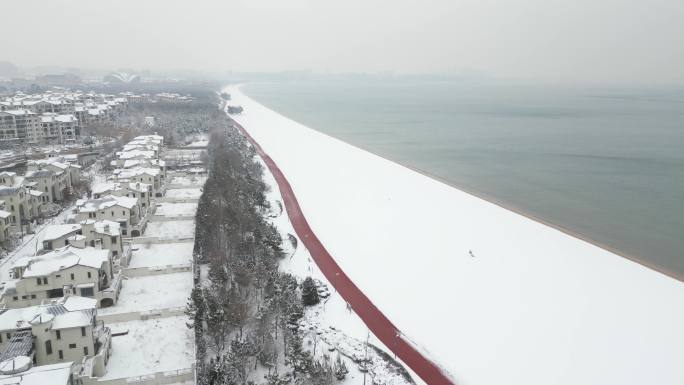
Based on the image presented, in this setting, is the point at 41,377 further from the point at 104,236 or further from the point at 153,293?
the point at 104,236

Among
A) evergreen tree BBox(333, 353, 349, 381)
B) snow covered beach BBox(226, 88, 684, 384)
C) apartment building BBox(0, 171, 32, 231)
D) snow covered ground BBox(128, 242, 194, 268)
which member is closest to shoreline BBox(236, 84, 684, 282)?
snow covered beach BBox(226, 88, 684, 384)

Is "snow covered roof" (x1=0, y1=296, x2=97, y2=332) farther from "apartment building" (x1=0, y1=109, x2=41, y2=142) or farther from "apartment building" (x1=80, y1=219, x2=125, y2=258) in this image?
"apartment building" (x1=0, y1=109, x2=41, y2=142)

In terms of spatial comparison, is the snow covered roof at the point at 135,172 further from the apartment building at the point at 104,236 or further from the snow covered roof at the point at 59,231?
the apartment building at the point at 104,236

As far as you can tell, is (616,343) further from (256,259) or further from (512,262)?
(256,259)

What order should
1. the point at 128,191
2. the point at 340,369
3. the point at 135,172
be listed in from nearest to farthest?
1. the point at 340,369
2. the point at 128,191
3. the point at 135,172

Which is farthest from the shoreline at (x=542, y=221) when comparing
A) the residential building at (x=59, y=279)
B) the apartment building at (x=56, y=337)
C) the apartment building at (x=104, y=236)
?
the apartment building at (x=56, y=337)

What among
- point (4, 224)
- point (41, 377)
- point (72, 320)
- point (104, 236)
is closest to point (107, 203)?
point (104, 236)
